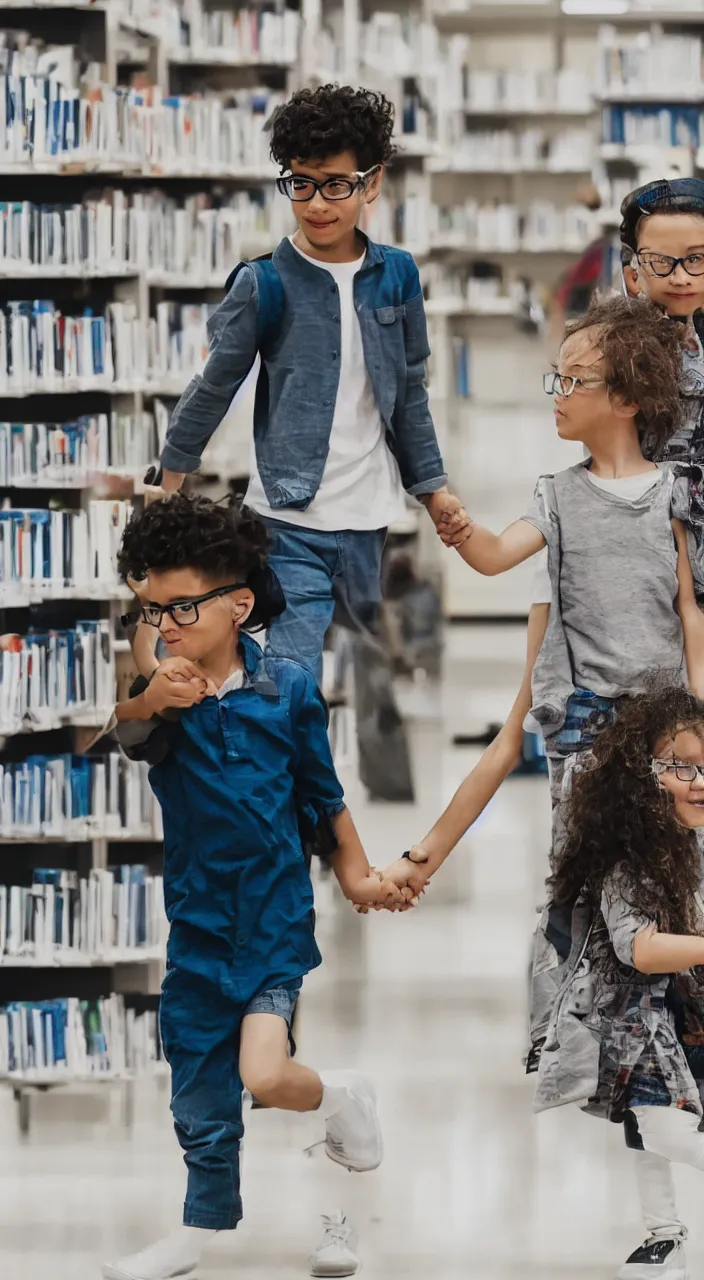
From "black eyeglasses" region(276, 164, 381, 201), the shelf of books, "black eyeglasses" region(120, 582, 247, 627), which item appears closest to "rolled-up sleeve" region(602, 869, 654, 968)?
"black eyeglasses" region(120, 582, 247, 627)

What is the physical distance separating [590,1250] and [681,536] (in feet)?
3.73

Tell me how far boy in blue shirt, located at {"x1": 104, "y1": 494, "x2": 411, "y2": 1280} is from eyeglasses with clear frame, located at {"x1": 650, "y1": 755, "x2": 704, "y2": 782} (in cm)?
49

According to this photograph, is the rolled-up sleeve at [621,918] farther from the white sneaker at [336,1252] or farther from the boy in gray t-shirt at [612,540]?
the white sneaker at [336,1252]

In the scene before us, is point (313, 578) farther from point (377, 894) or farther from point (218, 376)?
point (377, 894)

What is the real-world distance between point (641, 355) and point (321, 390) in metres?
0.49

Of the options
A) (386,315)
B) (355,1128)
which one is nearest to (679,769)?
(355,1128)

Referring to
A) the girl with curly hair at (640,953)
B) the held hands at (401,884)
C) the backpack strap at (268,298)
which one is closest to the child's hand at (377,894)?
the held hands at (401,884)

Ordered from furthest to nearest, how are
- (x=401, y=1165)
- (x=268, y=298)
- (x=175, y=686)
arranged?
(x=401, y=1165)
(x=268, y=298)
(x=175, y=686)

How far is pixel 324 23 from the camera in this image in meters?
7.59

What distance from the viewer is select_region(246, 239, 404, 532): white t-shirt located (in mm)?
2855

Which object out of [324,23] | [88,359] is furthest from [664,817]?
[324,23]

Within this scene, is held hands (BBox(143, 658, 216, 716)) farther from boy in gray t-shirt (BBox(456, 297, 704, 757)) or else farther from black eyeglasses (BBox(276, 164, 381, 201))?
black eyeglasses (BBox(276, 164, 381, 201))

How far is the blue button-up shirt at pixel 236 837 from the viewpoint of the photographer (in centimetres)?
252

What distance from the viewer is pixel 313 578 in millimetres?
Result: 2869
